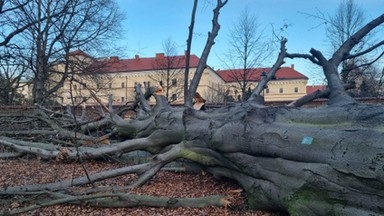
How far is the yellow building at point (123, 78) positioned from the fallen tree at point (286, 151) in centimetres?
139

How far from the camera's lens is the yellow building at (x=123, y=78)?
588 inches

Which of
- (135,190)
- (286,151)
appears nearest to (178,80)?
(135,190)

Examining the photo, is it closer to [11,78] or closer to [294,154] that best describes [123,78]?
[11,78]

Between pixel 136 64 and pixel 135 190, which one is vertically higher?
pixel 136 64

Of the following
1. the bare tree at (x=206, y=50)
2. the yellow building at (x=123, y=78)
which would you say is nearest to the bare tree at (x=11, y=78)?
the yellow building at (x=123, y=78)

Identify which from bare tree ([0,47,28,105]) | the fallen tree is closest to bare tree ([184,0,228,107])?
the fallen tree

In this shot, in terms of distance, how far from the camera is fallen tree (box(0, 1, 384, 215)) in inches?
115

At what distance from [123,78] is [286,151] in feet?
183

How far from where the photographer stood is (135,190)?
457 centimetres

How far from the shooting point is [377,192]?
2.79 m

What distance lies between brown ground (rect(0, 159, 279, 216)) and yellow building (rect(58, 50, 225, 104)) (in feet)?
4.27

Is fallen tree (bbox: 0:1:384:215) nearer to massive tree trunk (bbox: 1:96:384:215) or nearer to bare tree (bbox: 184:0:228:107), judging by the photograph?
massive tree trunk (bbox: 1:96:384:215)

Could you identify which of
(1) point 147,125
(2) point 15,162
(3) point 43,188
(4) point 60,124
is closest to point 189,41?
(1) point 147,125

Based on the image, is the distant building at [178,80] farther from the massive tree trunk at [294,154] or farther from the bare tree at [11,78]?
the massive tree trunk at [294,154]
